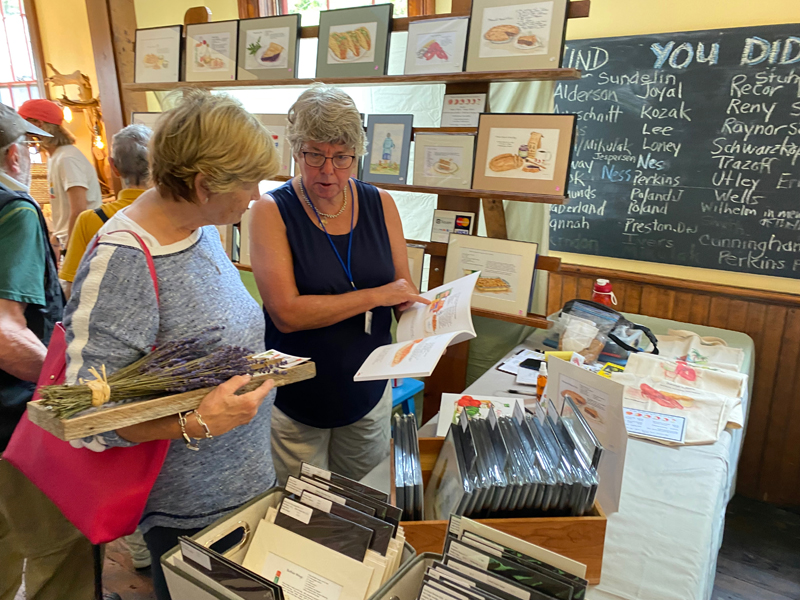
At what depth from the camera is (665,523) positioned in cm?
115

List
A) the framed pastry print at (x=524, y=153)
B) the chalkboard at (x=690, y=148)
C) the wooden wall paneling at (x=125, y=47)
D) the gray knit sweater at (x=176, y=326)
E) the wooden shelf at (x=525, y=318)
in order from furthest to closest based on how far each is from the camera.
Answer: the wooden wall paneling at (x=125, y=47) < the chalkboard at (x=690, y=148) < the wooden shelf at (x=525, y=318) < the framed pastry print at (x=524, y=153) < the gray knit sweater at (x=176, y=326)

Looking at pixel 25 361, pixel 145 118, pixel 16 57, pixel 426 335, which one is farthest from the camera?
pixel 16 57

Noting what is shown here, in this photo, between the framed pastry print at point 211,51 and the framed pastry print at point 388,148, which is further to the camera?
the framed pastry print at point 211,51

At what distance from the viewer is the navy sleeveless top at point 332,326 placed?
136 cm

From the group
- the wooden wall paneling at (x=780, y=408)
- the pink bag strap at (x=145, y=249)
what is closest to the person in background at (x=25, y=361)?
the pink bag strap at (x=145, y=249)

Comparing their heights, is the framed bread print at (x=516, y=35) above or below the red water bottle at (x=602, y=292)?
above

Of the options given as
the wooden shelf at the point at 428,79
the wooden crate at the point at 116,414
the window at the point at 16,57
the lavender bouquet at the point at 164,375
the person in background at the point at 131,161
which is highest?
→ the window at the point at 16,57

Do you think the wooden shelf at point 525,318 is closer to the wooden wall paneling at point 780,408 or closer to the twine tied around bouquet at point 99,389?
the wooden wall paneling at point 780,408

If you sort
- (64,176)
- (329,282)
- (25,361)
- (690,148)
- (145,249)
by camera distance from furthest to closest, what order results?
(64,176) < (690,148) < (329,282) < (25,361) < (145,249)

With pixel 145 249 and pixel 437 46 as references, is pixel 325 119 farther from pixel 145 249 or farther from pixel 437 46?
pixel 437 46

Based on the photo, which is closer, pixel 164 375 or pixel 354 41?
pixel 164 375

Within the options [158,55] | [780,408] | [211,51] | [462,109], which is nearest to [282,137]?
[211,51]

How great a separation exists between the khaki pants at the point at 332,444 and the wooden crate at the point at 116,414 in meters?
0.61

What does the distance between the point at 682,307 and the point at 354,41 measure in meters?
2.06
